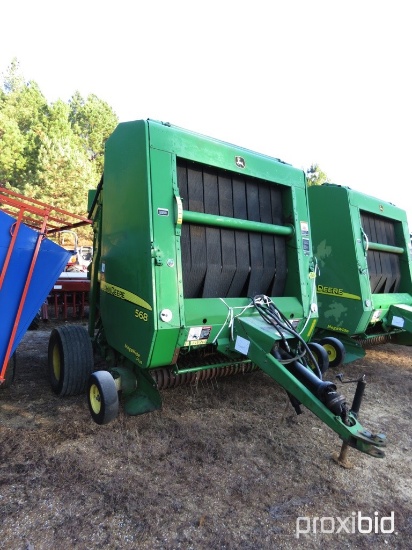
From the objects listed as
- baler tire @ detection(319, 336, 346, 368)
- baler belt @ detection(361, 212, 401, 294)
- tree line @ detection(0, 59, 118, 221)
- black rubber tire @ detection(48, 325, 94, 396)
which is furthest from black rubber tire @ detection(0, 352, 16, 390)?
tree line @ detection(0, 59, 118, 221)

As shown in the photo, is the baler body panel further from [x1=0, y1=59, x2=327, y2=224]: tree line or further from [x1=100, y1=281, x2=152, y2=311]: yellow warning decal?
[x1=0, y1=59, x2=327, y2=224]: tree line

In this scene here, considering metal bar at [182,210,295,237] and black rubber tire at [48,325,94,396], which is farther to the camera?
black rubber tire at [48,325,94,396]

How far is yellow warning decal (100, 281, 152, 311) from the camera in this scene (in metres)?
2.83

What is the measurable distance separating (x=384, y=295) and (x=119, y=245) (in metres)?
4.11

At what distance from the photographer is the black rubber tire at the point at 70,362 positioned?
3430 millimetres

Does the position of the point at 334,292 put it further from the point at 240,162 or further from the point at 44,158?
the point at 44,158

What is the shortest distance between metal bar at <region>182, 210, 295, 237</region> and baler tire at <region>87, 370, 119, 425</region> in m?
1.50

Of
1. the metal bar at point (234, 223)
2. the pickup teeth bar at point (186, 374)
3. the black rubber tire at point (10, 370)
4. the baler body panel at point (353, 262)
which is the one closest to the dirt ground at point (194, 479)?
the black rubber tire at point (10, 370)

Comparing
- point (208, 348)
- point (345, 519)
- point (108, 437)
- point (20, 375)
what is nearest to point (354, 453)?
point (345, 519)

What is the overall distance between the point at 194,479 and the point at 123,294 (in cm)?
163

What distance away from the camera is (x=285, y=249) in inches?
150

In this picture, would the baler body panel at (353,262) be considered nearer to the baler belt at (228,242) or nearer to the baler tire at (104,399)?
the baler belt at (228,242)

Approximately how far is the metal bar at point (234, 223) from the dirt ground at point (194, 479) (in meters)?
1.84

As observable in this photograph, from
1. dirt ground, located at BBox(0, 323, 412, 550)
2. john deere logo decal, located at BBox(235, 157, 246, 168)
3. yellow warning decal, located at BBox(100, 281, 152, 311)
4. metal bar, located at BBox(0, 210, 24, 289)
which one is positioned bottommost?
dirt ground, located at BBox(0, 323, 412, 550)
